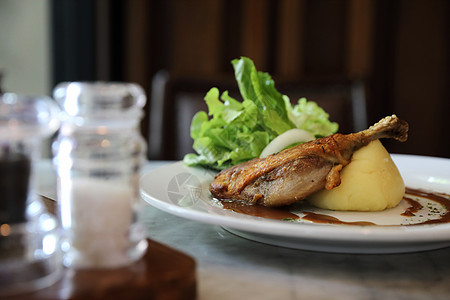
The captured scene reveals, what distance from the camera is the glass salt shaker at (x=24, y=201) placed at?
0.69m

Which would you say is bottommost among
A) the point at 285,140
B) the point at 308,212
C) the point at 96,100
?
the point at 308,212

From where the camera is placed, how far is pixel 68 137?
0.78 m

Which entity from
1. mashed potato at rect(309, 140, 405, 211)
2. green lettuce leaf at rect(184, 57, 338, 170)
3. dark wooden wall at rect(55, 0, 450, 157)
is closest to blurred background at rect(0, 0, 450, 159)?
dark wooden wall at rect(55, 0, 450, 157)

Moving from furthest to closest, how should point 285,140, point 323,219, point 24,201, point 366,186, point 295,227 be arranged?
point 285,140 → point 366,186 → point 323,219 → point 295,227 → point 24,201

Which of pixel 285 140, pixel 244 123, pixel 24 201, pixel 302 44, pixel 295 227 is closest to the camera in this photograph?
pixel 24 201

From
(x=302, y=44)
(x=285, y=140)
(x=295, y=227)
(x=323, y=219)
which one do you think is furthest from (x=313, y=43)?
(x=295, y=227)

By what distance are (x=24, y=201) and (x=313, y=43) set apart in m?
3.13

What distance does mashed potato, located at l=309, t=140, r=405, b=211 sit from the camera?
1270 mm

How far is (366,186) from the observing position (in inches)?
50.2

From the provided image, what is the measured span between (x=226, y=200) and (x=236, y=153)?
41 centimetres

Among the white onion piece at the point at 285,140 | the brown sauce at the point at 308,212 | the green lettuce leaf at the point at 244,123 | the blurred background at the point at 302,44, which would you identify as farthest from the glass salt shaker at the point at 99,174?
the blurred background at the point at 302,44

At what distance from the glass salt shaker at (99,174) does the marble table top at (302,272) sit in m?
0.15

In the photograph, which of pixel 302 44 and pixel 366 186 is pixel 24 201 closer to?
pixel 366 186

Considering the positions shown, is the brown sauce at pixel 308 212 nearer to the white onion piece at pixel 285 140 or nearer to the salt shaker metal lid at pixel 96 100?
the white onion piece at pixel 285 140
